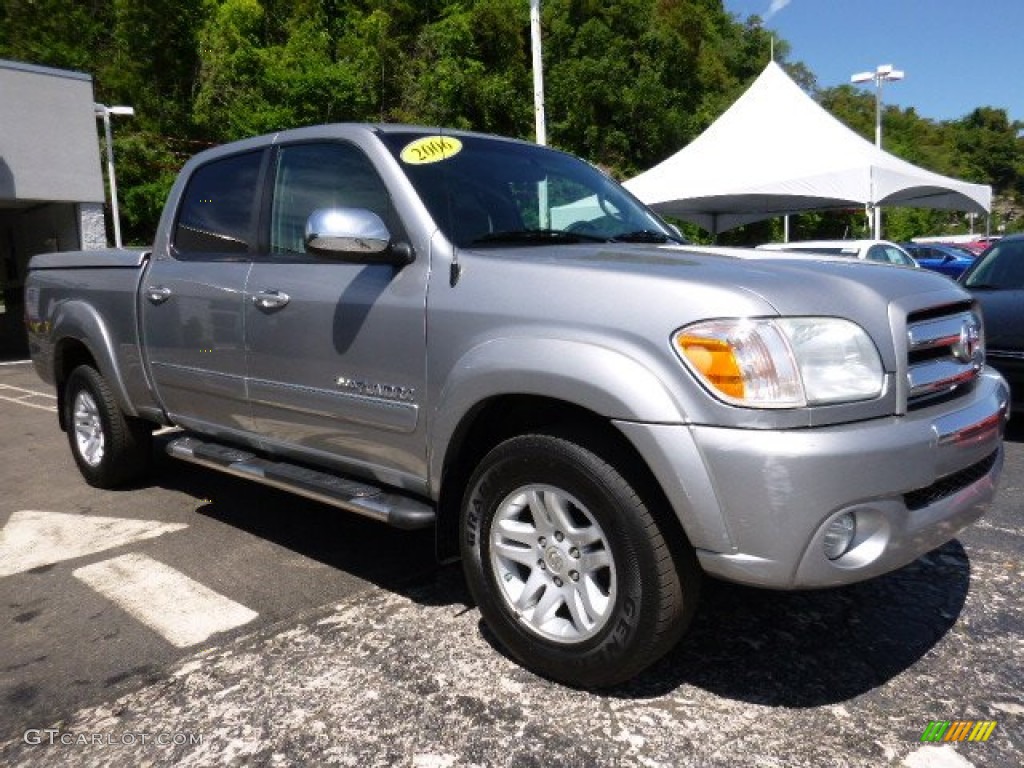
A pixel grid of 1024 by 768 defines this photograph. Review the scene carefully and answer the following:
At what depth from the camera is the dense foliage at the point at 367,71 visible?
34.4 m

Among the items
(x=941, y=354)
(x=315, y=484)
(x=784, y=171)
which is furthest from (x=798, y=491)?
(x=784, y=171)

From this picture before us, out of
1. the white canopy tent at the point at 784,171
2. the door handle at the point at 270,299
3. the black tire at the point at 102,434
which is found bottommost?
the black tire at the point at 102,434

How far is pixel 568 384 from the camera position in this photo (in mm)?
2406

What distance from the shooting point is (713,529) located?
2.22 m

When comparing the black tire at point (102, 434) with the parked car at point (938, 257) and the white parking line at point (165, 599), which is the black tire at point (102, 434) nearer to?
the white parking line at point (165, 599)

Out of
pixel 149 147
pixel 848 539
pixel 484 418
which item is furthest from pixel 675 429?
pixel 149 147

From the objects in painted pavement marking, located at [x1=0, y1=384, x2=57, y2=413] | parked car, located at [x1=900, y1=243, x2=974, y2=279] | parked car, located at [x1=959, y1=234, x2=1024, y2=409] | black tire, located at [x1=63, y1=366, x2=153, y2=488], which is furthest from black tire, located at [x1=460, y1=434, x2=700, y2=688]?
parked car, located at [x1=900, y1=243, x2=974, y2=279]

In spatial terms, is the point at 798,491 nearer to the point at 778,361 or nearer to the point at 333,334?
the point at 778,361

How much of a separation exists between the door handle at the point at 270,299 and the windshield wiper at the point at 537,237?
89 cm

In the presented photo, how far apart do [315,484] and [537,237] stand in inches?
51.0

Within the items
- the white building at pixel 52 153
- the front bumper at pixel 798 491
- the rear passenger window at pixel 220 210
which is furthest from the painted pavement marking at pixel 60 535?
A: the white building at pixel 52 153

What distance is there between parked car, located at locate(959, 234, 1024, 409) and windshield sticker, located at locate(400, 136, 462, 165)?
3729 mm

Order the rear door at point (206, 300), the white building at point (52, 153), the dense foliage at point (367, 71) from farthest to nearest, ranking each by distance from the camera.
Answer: the dense foliage at point (367, 71), the white building at point (52, 153), the rear door at point (206, 300)

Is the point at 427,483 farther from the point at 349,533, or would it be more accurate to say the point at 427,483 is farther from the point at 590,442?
the point at 349,533
